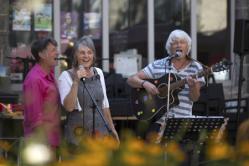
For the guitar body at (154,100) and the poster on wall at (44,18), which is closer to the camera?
the guitar body at (154,100)

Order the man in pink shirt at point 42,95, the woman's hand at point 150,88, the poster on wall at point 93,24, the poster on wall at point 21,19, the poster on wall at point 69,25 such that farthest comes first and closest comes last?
1. the poster on wall at point 93,24
2. the poster on wall at point 69,25
3. the poster on wall at point 21,19
4. the woman's hand at point 150,88
5. the man in pink shirt at point 42,95

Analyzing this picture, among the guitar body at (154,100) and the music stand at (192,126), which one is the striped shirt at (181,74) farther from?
the music stand at (192,126)

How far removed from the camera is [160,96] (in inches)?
221

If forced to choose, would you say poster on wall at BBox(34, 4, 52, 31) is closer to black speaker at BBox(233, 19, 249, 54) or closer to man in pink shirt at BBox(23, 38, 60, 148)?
black speaker at BBox(233, 19, 249, 54)

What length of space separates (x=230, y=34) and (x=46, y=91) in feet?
20.1

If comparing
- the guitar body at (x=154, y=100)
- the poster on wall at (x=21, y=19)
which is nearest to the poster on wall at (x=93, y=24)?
the poster on wall at (x=21, y=19)

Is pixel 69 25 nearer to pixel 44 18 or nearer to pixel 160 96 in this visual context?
pixel 44 18

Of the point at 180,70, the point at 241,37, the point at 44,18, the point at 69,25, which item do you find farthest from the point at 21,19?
the point at 180,70

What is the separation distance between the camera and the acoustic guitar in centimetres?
540

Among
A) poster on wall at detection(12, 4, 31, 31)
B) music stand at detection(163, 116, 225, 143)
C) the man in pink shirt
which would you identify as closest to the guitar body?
music stand at detection(163, 116, 225, 143)

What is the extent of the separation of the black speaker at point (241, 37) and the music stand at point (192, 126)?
9.79 ft

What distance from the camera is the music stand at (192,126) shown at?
184 inches

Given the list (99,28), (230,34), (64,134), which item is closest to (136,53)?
(99,28)

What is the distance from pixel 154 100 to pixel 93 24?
14.5 ft
